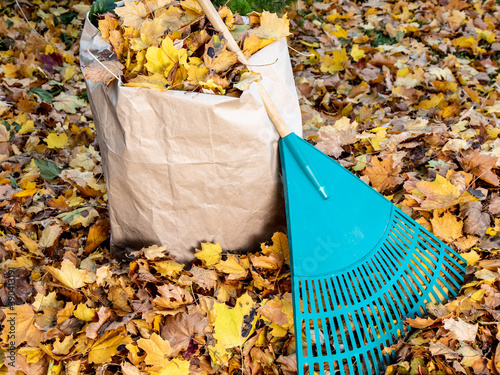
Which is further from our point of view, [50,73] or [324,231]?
[50,73]

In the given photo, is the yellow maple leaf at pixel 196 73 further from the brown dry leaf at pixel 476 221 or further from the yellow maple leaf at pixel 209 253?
the brown dry leaf at pixel 476 221

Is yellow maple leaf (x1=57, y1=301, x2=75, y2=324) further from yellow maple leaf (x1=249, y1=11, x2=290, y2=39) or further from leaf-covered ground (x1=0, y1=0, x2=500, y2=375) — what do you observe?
yellow maple leaf (x1=249, y1=11, x2=290, y2=39)

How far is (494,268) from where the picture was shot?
45.3 inches

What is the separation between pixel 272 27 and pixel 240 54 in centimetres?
17

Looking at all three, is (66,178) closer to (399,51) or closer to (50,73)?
(50,73)

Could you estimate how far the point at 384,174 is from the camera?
144cm

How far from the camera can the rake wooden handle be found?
1079 mm

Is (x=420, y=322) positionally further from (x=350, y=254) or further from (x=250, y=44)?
(x=250, y=44)

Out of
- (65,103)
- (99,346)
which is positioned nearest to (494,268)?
(99,346)

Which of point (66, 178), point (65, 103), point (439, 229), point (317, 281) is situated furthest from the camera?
point (65, 103)

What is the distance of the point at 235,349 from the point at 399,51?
6.41 feet

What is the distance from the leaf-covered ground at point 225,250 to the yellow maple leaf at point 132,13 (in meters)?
0.55

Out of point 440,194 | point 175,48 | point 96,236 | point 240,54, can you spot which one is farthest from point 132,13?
point 440,194

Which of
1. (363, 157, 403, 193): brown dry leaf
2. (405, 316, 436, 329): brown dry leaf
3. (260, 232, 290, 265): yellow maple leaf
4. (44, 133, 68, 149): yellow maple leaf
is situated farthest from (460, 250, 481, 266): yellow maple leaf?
(44, 133, 68, 149): yellow maple leaf
